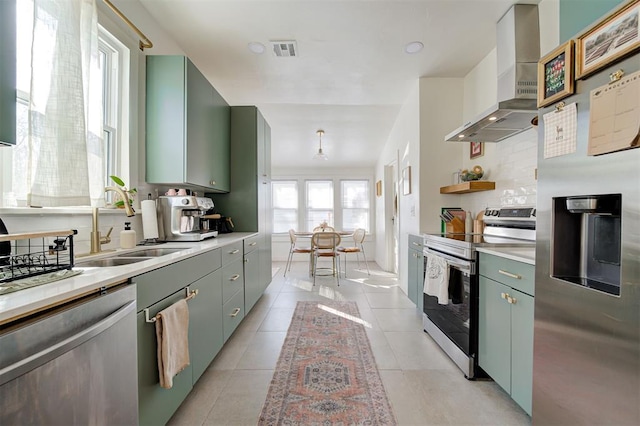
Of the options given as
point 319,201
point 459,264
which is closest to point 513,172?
point 459,264

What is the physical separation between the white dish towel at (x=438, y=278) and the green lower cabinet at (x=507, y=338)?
29cm

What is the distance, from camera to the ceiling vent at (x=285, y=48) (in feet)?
8.14

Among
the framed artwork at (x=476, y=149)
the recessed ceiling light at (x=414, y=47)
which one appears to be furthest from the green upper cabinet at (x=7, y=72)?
the framed artwork at (x=476, y=149)

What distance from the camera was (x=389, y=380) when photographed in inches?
71.4

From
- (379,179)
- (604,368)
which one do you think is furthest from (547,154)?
(379,179)

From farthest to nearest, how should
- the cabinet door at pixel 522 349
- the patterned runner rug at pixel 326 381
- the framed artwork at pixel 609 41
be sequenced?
the patterned runner rug at pixel 326 381
the cabinet door at pixel 522 349
the framed artwork at pixel 609 41

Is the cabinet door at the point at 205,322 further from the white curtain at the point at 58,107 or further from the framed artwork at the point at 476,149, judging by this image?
the framed artwork at the point at 476,149

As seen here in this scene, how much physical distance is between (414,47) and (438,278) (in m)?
2.14

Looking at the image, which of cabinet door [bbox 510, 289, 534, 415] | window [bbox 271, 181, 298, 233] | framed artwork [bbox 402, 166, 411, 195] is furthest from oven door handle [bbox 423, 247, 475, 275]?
window [bbox 271, 181, 298, 233]

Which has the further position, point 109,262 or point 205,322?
point 205,322

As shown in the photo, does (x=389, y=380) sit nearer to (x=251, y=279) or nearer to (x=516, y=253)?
(x=516, y=253)

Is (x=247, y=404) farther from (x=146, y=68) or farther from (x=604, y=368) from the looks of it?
(x=146, y=68)

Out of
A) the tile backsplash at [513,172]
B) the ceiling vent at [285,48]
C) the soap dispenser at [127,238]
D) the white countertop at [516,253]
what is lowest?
the white countertop at [516,253]

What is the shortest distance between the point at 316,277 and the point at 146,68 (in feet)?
12.5
